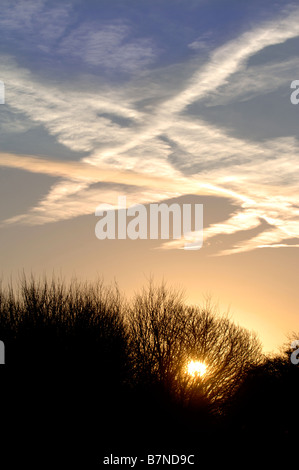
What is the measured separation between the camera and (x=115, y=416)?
34625 millimetres

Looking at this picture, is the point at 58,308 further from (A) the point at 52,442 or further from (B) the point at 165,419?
(B) the point at 165,419

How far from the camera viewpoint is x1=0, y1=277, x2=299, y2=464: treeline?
106 ft

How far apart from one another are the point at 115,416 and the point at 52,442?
18.1 ft

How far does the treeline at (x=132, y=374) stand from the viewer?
106ft

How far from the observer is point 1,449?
2827 cm

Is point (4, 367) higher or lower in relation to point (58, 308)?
lower

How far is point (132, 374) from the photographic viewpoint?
132 ft

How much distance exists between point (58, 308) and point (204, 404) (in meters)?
15.8
